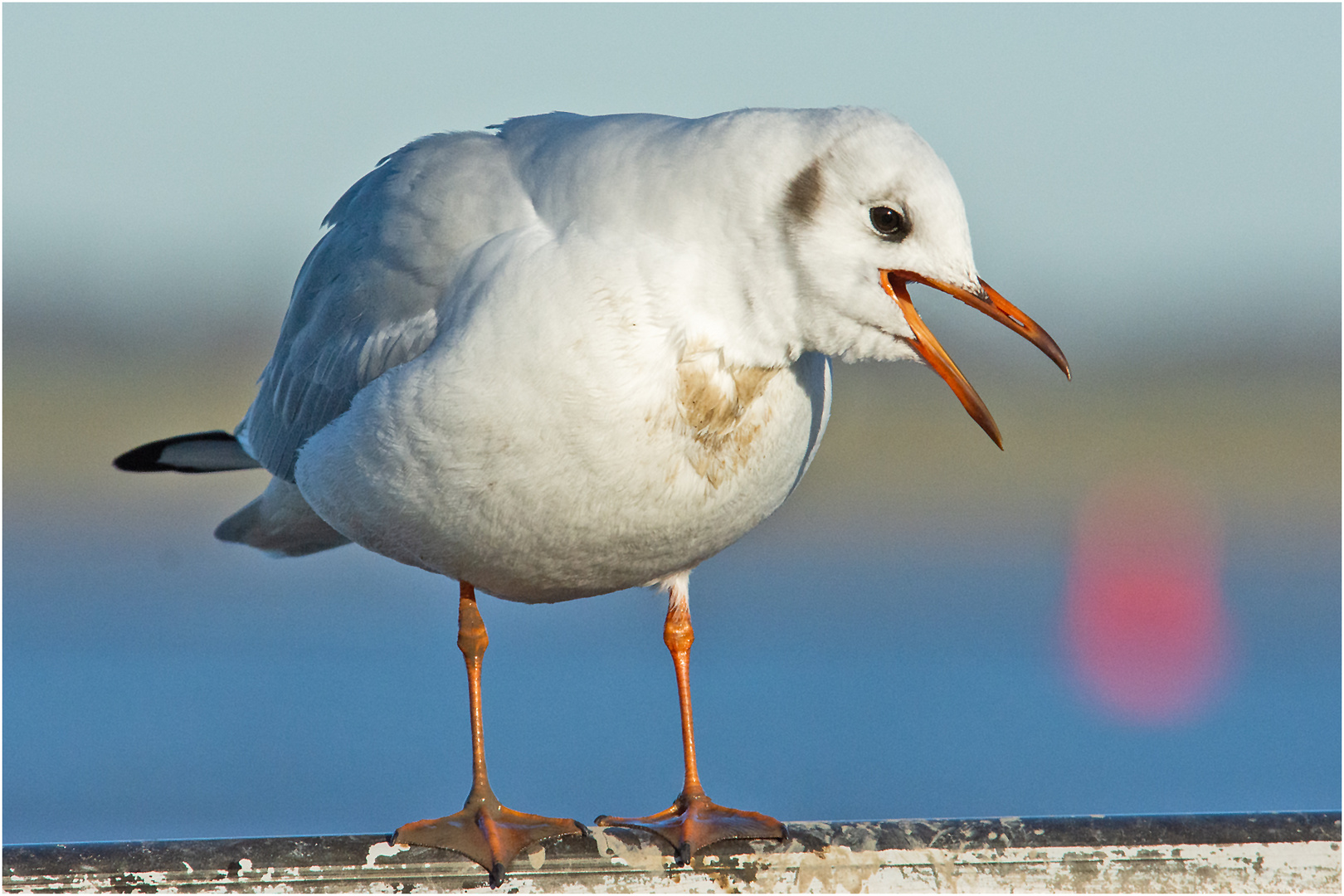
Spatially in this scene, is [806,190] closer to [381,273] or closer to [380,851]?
[381,273]

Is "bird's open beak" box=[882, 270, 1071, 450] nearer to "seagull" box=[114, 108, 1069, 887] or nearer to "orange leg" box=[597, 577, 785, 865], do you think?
"seagull" box=[114, 108, 1069, 887]

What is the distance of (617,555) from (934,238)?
2.90 feet

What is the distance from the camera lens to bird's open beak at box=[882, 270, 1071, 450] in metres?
2.52

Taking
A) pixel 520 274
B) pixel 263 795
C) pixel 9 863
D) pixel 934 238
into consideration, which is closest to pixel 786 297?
pixel 934 238

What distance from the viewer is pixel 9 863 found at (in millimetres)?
2576

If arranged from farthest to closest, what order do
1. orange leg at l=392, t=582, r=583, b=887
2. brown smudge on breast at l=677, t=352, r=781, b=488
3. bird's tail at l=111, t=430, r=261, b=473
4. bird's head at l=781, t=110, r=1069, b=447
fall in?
bird's tail at l=111, t=430, r=261, b=473 → orange leg at l=392, t=582, r=583, b=887 → brown smudge on breast at l=677, t=352, r=781, b=488 → bird's head at l=781, t=110, r=1069, b=447

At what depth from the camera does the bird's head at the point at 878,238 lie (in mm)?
2443

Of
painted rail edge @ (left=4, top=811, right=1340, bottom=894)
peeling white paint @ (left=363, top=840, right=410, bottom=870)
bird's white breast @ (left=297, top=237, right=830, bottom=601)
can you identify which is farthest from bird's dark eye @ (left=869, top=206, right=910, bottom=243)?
peeling white paint @ (left=363, top=840, right=410, bottom=870)

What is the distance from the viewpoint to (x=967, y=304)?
2.56 meters

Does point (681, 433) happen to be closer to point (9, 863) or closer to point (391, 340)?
point (391, 340)

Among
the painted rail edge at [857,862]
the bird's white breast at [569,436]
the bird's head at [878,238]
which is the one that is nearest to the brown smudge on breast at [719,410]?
the bird's white breast at [569,436]

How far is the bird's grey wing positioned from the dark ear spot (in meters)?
0.52

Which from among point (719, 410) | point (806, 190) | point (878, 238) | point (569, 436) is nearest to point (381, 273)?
point (569, 436)

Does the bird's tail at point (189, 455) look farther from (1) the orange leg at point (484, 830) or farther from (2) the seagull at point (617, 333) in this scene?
(1) the orange leg at point (484, 830)
